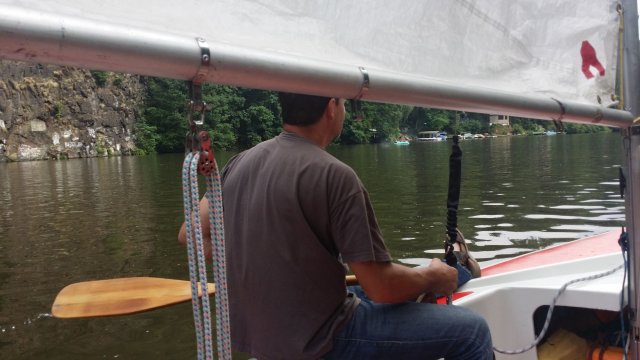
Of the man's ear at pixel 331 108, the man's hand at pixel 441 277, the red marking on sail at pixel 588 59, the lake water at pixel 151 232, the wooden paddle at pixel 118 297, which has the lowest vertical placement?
the lake water at pixel 151 232

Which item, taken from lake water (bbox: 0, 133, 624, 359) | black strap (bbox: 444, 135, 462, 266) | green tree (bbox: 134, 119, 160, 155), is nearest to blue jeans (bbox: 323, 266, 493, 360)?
black strap (bbox: 444, 135, 462, 266)

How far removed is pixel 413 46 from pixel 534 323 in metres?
1.85

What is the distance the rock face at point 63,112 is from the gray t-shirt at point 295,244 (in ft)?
143

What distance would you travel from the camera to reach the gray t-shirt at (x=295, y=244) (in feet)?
5.18

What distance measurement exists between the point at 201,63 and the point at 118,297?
2359mm

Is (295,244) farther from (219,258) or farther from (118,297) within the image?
(118,297)

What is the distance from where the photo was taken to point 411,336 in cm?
176

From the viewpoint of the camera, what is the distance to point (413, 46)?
5.34 ft

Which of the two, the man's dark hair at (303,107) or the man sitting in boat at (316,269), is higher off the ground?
the man's dark hair at (303,107)

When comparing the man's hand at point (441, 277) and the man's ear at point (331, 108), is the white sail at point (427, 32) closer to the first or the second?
the man's ear at point (331, 108)

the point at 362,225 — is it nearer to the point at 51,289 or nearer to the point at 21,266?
the point at 51,289

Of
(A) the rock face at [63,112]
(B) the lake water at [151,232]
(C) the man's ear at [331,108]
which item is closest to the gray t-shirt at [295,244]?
(C) the man's ear at [331,108]

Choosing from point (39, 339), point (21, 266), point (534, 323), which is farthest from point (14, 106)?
point (534, 323)

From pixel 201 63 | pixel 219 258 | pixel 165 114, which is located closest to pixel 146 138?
pixel 165 114
